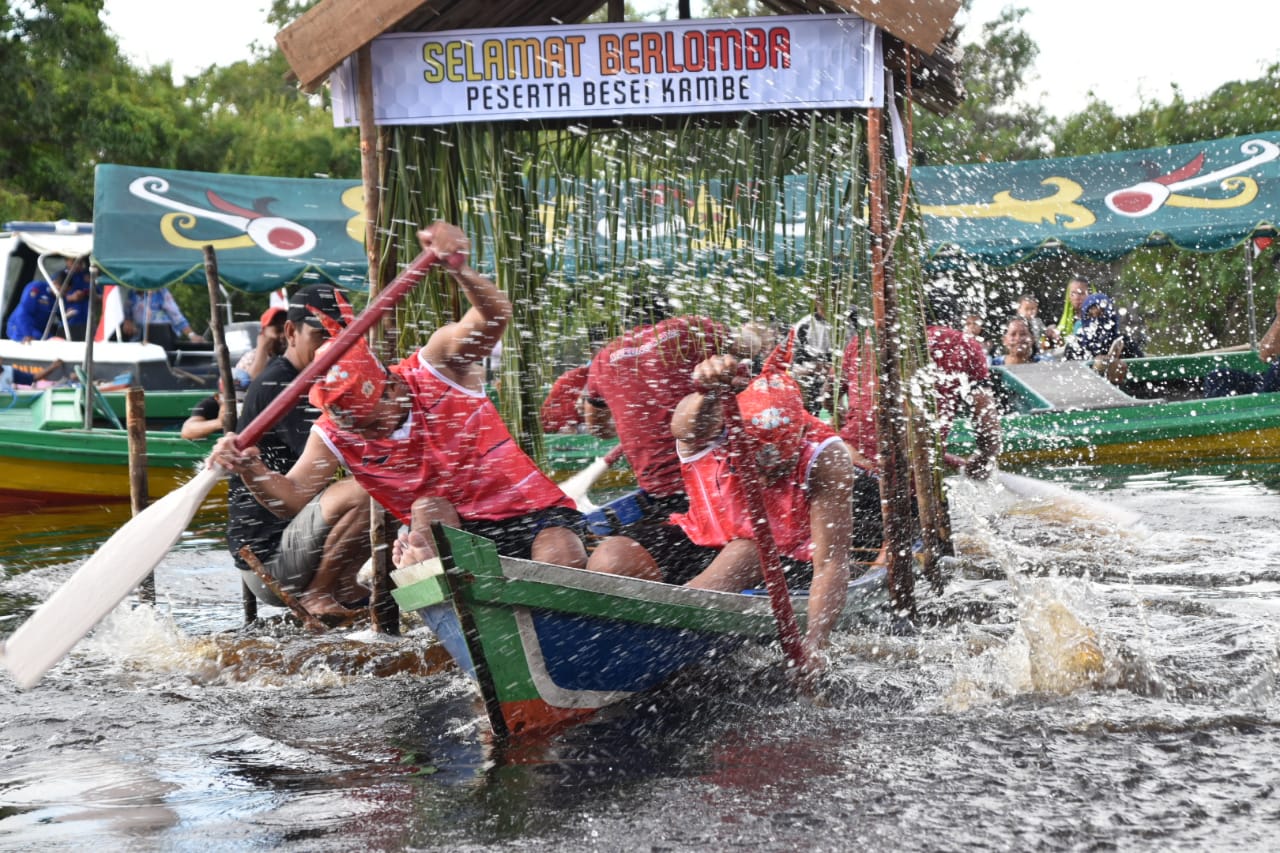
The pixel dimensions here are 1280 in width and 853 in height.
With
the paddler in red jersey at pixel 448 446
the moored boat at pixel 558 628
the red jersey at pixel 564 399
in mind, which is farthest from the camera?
the red jersey at pixel 564 399

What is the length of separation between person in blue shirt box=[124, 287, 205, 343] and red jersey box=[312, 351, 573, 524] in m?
11.4

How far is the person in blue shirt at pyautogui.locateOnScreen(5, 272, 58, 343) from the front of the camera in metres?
15.2

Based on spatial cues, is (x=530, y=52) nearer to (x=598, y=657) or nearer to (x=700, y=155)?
(x=700, y=155)

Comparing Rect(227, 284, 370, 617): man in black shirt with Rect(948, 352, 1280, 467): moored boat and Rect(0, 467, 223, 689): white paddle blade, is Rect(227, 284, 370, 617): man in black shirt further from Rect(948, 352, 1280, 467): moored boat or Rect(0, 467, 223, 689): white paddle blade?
Rect(948, 352, 1280, 467): moored boat

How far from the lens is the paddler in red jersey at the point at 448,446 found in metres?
5.03

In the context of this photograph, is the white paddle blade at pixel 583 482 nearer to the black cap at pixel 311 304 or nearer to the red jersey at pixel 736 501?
the black cap at pixel 311 304

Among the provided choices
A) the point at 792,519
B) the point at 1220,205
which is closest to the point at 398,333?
the point at 792,519

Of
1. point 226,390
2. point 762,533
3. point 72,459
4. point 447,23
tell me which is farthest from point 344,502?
point 72,459

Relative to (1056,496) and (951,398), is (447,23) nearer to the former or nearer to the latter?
(951,398)

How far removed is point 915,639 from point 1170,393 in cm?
1026

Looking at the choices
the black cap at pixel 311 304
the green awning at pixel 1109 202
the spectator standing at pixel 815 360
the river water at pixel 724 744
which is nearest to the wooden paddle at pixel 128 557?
the river water at pixel 724 744

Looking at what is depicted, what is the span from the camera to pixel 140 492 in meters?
7.71

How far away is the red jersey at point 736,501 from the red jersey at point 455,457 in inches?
29.3

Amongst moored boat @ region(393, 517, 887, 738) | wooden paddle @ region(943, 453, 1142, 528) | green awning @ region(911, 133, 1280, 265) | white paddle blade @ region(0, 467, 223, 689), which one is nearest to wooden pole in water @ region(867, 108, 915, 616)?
moored boat @ region(393, 517, 887, 738)
